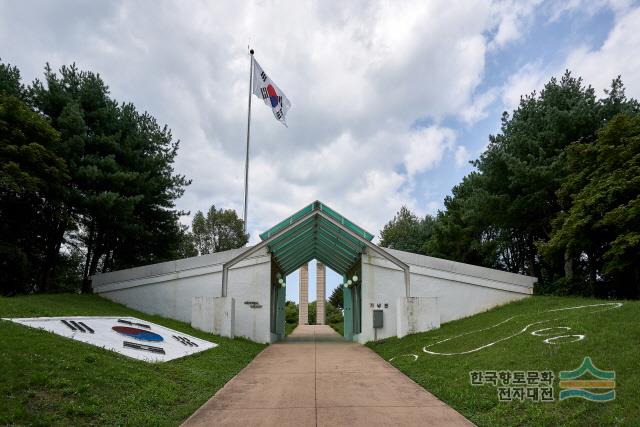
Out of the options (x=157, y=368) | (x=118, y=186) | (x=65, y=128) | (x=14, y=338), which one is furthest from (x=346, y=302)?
(x=14, y=338)

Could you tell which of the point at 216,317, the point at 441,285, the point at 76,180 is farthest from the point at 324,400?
the point at 76,180

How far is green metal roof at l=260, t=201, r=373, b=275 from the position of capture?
56.6 ft

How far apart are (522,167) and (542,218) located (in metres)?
3.91

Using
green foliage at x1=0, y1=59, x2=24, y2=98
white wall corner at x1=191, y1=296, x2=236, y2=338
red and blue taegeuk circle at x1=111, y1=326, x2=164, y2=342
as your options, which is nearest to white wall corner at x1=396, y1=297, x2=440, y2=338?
white wall corner at x1=191, y1=296, x2=236, y2=338

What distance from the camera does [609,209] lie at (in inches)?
679

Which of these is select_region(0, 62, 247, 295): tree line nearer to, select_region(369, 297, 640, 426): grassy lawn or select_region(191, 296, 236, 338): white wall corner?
select_region(191, 296, 236, 338): white wall corner

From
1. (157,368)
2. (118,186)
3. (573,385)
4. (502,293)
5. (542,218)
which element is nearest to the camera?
(573,385)

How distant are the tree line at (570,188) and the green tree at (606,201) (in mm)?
35

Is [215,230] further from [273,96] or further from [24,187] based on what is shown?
[24,187]

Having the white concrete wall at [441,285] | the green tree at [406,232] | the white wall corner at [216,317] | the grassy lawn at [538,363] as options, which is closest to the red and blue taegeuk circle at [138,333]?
the white wall corner at [216,317]

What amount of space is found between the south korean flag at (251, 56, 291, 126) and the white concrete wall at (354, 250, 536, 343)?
1603 cm

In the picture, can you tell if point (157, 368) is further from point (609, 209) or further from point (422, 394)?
point (609, 209)

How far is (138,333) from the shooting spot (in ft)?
39.5

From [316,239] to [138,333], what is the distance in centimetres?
1115
